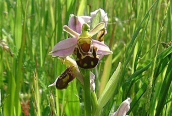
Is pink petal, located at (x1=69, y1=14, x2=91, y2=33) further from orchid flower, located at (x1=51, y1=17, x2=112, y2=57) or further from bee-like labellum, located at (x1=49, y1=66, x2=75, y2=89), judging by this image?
bee-like labellum, located at (x1=49, y1=66, x2=75, y2=89)

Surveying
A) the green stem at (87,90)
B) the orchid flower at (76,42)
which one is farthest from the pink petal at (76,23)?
the green stem at (87,90)

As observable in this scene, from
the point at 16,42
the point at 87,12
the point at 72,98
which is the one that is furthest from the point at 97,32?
the point at 87,12

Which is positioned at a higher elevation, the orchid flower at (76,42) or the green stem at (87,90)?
the orchid flower at (76,42)

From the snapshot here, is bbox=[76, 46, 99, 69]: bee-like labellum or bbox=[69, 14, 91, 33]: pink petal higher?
bbox=[69, 14, 91, 33]: pink petal

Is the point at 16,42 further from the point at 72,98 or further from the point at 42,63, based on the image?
the point at 72,98

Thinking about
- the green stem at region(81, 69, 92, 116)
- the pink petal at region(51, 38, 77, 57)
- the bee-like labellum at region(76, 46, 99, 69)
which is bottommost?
the green stem at region(81, 69, 92, 116)

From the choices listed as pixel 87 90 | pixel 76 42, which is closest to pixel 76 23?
pixel 76 42

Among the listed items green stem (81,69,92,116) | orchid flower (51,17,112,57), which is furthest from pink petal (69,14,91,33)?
green stem (81,69,92,116)

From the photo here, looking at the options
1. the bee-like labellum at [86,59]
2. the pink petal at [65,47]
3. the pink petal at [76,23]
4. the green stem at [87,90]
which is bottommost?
the green stem at [87,90]

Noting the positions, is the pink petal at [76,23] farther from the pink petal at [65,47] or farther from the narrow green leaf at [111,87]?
the narrow green leaf at [111,87]

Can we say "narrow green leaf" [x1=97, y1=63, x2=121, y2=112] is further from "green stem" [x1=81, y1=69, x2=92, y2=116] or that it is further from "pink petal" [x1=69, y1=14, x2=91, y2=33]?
"pink petal" [x1=69, y1=14, x2=91, y2=33]

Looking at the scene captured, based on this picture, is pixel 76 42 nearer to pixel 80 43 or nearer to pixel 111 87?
pixel 80 43
